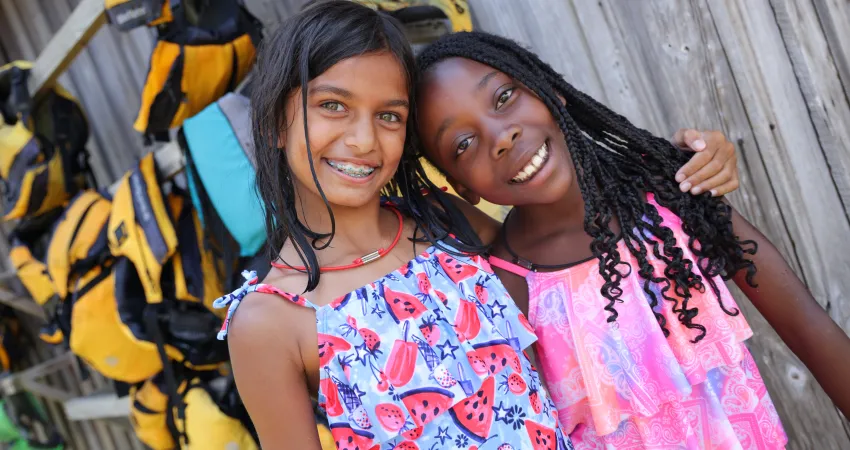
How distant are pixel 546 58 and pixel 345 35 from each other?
901 millimetres

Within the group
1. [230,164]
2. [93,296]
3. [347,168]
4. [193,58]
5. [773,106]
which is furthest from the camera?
[93,296]

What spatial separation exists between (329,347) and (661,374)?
64 cm

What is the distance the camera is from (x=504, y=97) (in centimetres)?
146

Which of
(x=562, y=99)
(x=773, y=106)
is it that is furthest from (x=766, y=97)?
(x=562, y=99)

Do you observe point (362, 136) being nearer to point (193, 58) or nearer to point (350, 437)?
point (350, 437)

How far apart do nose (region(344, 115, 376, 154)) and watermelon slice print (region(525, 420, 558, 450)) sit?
2.00ft

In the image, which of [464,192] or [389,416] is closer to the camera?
[389,416]

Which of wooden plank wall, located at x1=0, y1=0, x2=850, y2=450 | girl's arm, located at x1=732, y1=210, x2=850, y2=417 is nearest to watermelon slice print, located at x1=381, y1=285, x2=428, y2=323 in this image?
girl's arm, located at x1=732, y1=210, x2=850, y2=417

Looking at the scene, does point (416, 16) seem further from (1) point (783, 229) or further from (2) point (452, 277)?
(1) point (783, 229)

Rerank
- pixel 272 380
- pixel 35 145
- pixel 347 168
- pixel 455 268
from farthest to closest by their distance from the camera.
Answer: pixel 35 145, pixel 455 268, pixel 347 168, pixel 272 380

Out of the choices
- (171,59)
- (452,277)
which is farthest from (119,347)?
(452,277)

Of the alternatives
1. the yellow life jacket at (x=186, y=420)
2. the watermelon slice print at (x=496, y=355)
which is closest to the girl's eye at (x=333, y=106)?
the watermelon slice print at (x=496, y=355)

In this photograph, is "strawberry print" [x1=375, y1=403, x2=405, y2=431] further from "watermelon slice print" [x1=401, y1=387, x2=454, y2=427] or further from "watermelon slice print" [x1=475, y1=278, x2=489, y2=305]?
"watermelon slice print" [x1=475, y1=278, x2=489, y2=305]

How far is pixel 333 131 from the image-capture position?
1.36 metres
